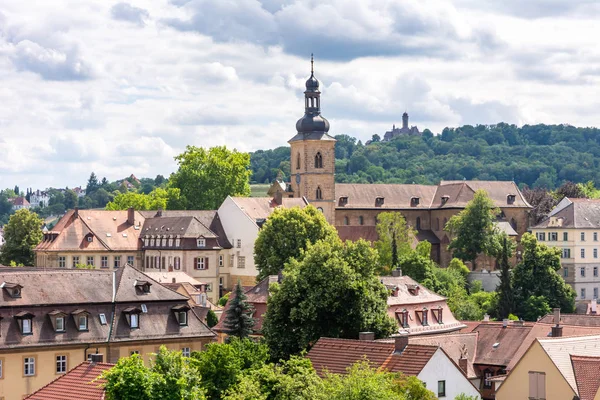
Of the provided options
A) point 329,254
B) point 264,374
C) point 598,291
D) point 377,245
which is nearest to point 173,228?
point 377,245

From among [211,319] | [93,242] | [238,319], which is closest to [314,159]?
[93,242]

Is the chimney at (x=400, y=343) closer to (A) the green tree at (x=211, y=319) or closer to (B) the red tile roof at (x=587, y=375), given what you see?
(B) the red tile roof at (x=587, y=375)

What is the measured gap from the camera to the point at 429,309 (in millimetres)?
83375

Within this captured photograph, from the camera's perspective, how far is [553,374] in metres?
52.9

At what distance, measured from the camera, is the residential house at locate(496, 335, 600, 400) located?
51906 millimetres

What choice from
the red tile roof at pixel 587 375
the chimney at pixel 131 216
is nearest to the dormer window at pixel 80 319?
the red tile roof at pixel 587 375

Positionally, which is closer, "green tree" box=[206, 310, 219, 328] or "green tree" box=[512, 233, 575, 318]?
"green tree" box=[206, 310, 219, 328]

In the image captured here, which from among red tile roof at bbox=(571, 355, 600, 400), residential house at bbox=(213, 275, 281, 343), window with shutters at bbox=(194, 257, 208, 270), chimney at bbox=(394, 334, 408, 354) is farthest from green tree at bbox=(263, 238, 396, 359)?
window with shutters at bbox=(194, 257, 208, 270)

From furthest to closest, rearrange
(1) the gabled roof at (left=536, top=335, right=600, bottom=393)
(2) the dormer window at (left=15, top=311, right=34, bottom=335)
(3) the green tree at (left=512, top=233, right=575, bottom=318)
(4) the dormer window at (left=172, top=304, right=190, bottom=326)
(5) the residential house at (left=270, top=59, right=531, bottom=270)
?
(5) the residential house at (left=270, top=59, right=531, bottom=270)
(3) the green tree at (left=512, top=233, right=575, bottom=318)
(4) the dormer window at (left=172, top=304, right=190, bottom=326)
(2) the dormer window at (left=15, top=311, right=34, bottom=335)
(1) the gabled roof at (left=536, top=335, right=600, bottom=393)

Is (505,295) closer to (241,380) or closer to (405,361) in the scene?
(405,361)

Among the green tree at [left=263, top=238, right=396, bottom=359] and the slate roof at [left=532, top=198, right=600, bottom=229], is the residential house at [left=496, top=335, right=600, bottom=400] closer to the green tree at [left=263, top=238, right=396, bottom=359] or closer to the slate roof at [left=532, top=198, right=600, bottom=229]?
the green tree at [left=263, top=238, right=396, bottom=359]

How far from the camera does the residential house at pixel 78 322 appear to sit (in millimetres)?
61750

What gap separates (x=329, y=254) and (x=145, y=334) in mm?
9907

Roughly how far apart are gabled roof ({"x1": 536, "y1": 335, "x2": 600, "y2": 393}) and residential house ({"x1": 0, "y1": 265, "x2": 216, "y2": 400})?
1876 cm
